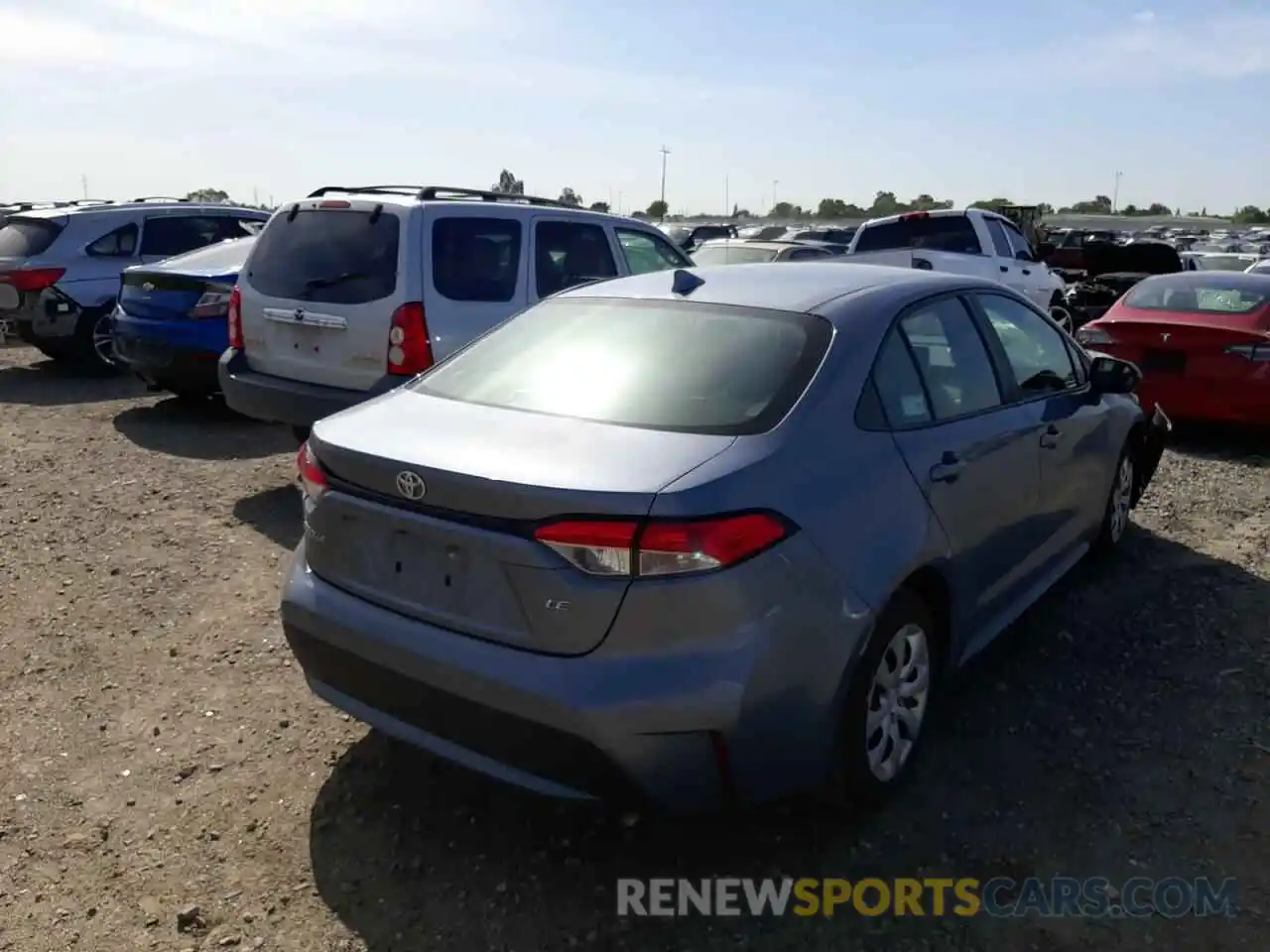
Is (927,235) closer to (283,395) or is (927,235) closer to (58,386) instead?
(283,395)

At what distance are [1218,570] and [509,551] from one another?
4.19 metres

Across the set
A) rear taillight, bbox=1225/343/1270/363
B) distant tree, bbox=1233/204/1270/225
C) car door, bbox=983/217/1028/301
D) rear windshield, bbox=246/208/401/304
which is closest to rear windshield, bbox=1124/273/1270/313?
rear taillight, bbox=1225/343/1270/363

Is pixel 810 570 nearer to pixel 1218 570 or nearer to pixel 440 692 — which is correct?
pixel 440 692

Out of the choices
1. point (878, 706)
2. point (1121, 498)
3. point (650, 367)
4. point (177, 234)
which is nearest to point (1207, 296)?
point (1121, 498)

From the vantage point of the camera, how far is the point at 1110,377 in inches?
188

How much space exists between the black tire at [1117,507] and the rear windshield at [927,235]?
6945 millimetres

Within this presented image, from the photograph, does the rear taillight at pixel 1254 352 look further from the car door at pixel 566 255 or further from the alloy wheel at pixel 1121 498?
the car door at pixel 566 255

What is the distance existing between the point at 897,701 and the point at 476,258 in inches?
159

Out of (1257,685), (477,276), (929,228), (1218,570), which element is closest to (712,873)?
(1257,685)

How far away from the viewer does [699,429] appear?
2.90 metres

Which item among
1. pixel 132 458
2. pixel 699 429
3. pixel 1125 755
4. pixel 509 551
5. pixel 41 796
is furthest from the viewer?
pixel 132 458

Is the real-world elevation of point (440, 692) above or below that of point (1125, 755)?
above

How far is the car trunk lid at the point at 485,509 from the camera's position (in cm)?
260

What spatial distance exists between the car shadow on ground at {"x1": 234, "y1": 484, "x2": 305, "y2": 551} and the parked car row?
2.42 metres
